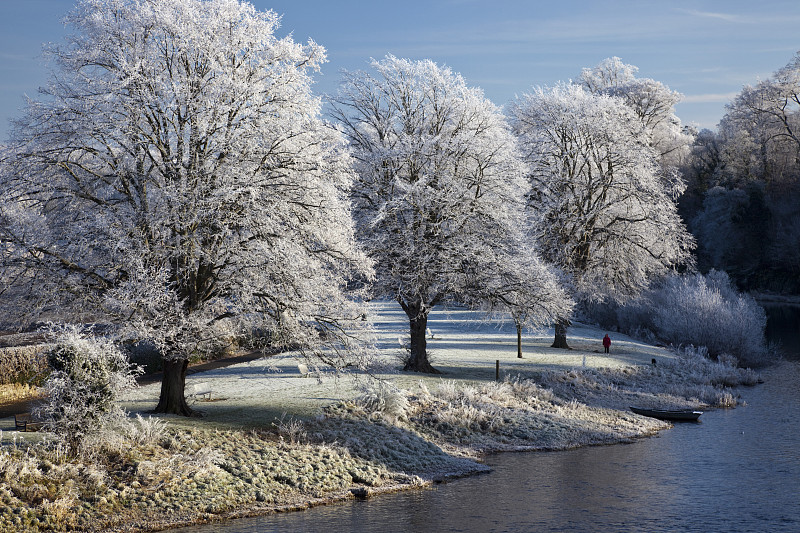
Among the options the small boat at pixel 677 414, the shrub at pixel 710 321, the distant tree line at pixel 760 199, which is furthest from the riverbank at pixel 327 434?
the distant tree line at pixel 760 199

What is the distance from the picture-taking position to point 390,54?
3069cm

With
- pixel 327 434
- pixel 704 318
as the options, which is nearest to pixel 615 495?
pixel 327 434

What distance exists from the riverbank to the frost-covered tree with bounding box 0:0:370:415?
2.70 metres

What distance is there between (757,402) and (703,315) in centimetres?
1400

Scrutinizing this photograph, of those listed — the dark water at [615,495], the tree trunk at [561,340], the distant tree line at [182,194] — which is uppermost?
the distant tree line at [182,194]

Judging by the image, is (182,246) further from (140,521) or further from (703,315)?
(703,315)

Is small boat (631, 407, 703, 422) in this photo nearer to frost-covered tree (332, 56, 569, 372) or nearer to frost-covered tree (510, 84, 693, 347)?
frost-covered tree (332, 56, 569, 372)

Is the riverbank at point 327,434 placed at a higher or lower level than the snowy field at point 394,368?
lower

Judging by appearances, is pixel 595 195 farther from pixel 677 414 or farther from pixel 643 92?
pixel 643 92

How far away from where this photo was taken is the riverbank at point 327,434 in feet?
52.5

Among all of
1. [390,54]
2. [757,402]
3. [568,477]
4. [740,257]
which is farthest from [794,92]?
[568,477]

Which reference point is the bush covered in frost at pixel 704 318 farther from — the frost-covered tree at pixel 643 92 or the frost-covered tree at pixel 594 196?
the frost-covered tree at pixel 643 92

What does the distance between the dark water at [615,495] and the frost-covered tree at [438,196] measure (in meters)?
8.10

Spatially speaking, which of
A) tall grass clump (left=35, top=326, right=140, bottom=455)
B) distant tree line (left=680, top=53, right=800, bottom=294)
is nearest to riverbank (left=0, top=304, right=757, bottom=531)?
tall grass clump (left=35, top=326, right=140, bottom=455)
